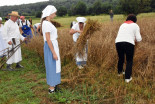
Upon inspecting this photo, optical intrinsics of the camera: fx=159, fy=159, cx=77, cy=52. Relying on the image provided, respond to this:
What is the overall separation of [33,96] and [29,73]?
1555mm

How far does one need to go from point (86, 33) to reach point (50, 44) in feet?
4.84

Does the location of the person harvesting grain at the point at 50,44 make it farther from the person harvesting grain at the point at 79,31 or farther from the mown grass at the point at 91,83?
the person harvesting grain at the point at 79,31

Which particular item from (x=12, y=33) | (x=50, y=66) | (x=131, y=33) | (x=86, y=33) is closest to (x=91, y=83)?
(x=50, y=66)

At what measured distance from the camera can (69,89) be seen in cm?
342

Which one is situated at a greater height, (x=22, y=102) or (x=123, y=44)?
(x=123, y=44)

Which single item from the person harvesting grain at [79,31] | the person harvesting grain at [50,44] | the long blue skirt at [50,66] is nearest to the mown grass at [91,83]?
the person harvesting grain at [79,31]

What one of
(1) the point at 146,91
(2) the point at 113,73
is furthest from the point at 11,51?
(1) the point at 146,91

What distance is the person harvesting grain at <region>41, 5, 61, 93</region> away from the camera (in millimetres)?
2760

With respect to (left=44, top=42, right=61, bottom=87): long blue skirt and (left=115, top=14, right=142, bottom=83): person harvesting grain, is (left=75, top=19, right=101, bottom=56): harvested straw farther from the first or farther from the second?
(left=44, top=42, right=61, bottom=87): long blue skirt

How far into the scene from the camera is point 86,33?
4.02m

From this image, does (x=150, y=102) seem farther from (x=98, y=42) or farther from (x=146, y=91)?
(x=98, y=42)

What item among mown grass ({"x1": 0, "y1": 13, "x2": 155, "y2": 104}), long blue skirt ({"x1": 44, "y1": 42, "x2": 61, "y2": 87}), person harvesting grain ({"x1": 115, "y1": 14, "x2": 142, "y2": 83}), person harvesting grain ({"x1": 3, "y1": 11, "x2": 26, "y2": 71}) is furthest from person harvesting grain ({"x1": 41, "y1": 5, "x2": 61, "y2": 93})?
person harvesting grain ({"x1": 3, "y1": 11, "x2": 26, "y2": 71})

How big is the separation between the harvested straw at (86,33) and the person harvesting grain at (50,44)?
124 centimetres

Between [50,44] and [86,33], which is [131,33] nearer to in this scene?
[86,33]
